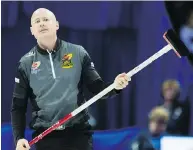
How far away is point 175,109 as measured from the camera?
6.77 ft

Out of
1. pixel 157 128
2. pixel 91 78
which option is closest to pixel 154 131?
pixel 157 128

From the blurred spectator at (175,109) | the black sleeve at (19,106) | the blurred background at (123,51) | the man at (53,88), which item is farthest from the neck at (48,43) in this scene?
the blurred spectator at (175,109)

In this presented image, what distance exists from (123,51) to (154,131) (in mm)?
434

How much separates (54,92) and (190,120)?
0.75 metres

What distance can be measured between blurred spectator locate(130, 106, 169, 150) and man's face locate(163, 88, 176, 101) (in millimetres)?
62

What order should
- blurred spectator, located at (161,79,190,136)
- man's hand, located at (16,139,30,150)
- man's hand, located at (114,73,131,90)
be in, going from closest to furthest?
1. man's hand, located at (114,73,131,90)
2. man's hand, located at (16,139,30,150)
3. blurred spectator, located at (161,79,190,136)

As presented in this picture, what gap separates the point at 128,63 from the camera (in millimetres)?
2078

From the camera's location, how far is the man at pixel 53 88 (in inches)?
66.2

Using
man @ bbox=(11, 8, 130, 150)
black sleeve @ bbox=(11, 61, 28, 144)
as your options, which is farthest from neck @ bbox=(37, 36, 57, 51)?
black sleeve @ bbox=(11, 61, 28, 144)

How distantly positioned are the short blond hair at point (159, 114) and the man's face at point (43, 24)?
2.22 feet

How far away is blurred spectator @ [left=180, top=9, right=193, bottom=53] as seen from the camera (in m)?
2.07

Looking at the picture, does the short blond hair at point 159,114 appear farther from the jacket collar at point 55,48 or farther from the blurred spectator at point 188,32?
the jacket collar at point 55,48

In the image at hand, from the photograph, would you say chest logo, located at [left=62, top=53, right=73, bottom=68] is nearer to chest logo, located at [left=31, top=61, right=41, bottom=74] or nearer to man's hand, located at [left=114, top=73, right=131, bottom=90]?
chest logo, located at [left=31, top=61, right=41, bottom=74]

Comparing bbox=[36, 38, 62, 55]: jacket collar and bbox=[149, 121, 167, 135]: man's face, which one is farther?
bbox=[149, 121, 167, 135]: man's face
